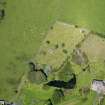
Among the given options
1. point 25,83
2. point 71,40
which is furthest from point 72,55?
point 25,83

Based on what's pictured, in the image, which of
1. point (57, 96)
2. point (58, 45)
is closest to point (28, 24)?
point (58, 45)

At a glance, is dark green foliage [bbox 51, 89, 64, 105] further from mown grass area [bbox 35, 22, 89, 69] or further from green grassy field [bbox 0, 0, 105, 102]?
green grassy field [bbox 0, 0, 105, 102]

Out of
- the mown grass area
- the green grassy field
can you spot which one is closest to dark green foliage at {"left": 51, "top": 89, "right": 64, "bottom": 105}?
the mown grass area

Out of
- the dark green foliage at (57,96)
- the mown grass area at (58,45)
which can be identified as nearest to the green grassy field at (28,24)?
the mown grass area at (58,45)

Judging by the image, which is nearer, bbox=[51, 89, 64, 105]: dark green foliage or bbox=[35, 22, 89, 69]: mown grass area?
bbox=[51, 89, 64, 105]: dark green foliage

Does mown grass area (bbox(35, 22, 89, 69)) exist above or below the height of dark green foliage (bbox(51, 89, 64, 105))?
above

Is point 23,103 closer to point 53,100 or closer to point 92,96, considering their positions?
point 53,100

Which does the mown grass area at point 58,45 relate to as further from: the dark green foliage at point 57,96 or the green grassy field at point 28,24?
the dark green foliage at point 57,96
